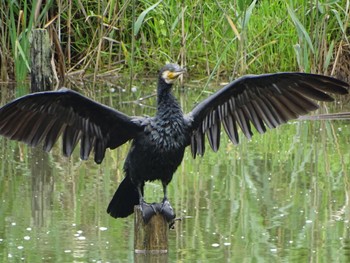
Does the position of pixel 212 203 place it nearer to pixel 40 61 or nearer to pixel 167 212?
pixel 167 212

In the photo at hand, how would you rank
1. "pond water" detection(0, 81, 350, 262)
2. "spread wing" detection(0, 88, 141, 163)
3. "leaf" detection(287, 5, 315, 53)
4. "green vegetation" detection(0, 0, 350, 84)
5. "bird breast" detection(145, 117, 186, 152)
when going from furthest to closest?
"green vegetation" detection(0, 0, 350, 84), "leaf" detection(287, 5, 315, 53), "pond water" detection(0, 81, 350, 262), "bird breast" detection(145, 117, 186, 152), "spread wing" detection(0, 88, 141, 163)

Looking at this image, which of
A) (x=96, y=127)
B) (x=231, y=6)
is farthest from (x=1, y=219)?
(x=231, y=6)

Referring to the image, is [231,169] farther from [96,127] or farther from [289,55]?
[289,55]

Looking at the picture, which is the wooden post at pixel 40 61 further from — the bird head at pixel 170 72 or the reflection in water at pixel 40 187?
the bird head at pixel 170 72

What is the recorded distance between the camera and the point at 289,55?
1302 centimetres

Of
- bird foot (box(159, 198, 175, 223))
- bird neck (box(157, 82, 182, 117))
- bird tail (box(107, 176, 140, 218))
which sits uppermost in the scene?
bird neck (box(157, 82, 182, 117))

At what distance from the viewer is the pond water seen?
637 centimetres

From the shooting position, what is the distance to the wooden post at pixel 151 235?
6.18 meters

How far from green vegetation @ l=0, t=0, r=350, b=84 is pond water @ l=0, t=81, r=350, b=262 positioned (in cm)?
222

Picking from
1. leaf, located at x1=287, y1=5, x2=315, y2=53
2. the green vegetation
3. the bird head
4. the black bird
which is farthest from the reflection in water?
the green vegetation

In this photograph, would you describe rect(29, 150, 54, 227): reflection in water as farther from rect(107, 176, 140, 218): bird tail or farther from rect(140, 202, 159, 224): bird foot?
rect(140, 202, 159, 224): bird foot

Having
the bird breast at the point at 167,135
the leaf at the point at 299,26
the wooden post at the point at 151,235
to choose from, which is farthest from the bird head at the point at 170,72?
the leaf at the point at 299,26

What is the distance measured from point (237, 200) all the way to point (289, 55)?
17.9 ft

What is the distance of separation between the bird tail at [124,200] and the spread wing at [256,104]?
44cm
